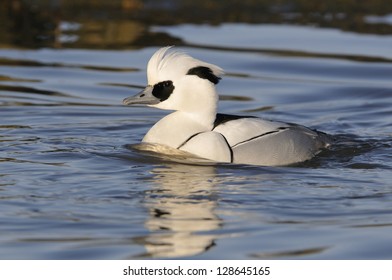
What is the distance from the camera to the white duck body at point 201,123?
11.0 m

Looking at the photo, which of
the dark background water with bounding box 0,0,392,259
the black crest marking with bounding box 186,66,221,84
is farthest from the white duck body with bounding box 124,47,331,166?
the dark background water with bounding box 0,0,392,259

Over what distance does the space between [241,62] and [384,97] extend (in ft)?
9.49

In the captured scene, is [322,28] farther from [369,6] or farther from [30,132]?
[30,132]

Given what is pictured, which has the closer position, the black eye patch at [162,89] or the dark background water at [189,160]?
the dark background water at [189,160]

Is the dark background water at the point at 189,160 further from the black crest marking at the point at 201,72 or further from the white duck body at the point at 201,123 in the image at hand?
the black crest marking at the point at 201,72

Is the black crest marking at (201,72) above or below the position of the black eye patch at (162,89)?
above

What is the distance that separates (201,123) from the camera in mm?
11195

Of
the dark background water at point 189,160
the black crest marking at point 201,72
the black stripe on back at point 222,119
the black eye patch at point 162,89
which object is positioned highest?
the black crest marking at point 201,72

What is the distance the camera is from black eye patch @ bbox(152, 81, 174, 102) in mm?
11102

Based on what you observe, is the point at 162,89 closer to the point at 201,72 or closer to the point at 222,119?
the point at 201,72

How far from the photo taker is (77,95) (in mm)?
15055

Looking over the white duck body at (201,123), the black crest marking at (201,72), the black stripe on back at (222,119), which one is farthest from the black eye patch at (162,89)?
the black stripe on back at (222,119)

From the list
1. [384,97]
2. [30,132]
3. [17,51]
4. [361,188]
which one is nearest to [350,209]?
[361,188]

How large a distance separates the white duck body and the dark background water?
0.72ft
